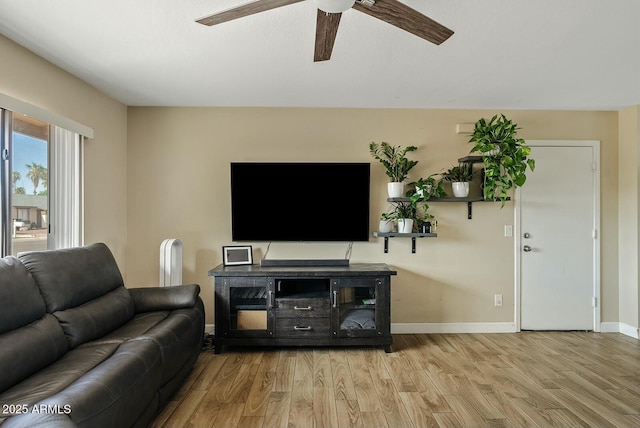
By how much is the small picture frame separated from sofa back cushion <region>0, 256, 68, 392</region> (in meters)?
1.60

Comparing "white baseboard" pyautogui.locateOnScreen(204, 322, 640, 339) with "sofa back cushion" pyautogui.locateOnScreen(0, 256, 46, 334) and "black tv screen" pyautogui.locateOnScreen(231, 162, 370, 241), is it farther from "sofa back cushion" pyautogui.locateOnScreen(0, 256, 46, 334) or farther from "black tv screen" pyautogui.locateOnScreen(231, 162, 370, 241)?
"sofa back cushion" pyautogui.locateOnScreen(0, 256, 46, 334)

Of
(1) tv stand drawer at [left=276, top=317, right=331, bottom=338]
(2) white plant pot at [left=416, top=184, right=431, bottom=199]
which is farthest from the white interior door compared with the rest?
(1) tv stand drawer at [left=276, top=317, right=331, bottom=338]

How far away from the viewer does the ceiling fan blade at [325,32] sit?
165 centimetres

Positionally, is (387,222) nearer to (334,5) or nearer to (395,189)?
(395,189)

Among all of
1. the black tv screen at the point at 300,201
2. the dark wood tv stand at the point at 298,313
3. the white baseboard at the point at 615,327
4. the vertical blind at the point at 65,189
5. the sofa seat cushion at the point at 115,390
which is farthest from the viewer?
the white baseboard at the point at 615,327

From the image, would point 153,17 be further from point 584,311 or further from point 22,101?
point 584,311

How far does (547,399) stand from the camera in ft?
7.41

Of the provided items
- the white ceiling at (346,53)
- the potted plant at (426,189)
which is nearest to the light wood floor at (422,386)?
the potted plant at (426,189)

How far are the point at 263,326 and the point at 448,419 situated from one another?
1.67 meters

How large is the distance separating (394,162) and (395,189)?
1.02 feet

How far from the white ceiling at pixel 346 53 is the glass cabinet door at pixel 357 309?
5.92 feet

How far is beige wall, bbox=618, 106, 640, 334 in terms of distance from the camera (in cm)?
343

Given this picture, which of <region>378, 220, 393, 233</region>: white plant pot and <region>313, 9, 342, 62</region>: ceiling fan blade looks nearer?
<region>313, 9, 342, 62</region>: ceiling fan blade

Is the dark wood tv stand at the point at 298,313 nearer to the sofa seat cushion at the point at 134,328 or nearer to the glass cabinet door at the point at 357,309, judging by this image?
the glass cabinet door at the point at 357,309
